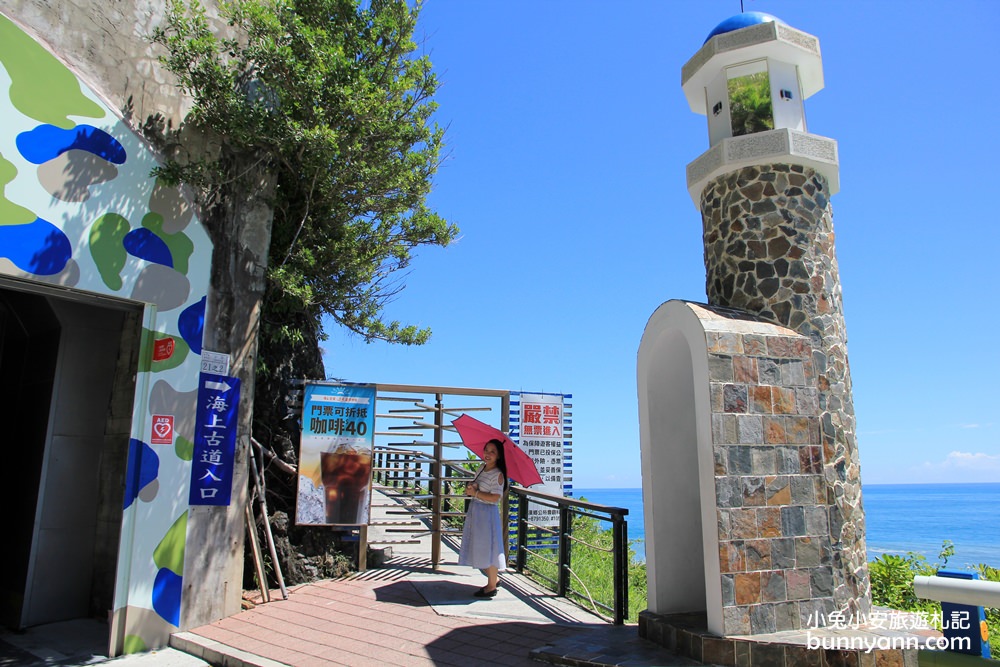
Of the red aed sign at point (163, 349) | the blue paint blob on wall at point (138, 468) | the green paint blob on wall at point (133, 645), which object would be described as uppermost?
the red aed sign at point (163, 349)

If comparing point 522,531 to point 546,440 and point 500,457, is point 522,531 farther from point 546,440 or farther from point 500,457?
point 500,457

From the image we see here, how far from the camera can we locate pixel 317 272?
7.03 m

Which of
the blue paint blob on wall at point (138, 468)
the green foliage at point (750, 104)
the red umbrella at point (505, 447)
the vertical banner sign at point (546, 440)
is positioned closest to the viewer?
the blue paint blob on wall at point (138, 468)

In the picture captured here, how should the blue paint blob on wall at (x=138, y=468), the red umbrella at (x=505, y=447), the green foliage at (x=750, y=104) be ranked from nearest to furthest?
the blue paint blob on wall at (x=138, y=468) → the green foliage at (x=750, y=104) → the red umbrella at (x=505, y=447)

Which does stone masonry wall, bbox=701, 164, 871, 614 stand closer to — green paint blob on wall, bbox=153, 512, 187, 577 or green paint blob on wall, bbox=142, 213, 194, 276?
green paint blob on wall, bbox=142, 213, 194, 276

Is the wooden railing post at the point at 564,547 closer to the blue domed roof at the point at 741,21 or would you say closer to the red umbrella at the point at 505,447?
the red umbrella at the point at 505,447

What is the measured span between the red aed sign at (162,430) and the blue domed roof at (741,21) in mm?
5814

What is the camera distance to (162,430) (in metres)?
4.96

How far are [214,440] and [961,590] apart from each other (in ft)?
17.4

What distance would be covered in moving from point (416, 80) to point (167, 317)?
11.5 ft

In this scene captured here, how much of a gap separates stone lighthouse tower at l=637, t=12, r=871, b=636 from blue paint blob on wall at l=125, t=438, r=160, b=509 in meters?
3.92

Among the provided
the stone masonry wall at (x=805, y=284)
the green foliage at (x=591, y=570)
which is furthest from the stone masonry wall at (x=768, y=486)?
the green foliage at (x=591, y=570)

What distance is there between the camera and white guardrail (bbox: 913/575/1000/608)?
11.0 feet

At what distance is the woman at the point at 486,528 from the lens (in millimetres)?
6051
